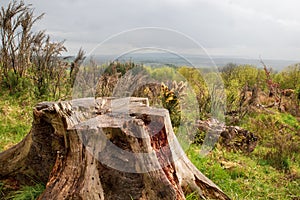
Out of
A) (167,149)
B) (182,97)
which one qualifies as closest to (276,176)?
(182,97)

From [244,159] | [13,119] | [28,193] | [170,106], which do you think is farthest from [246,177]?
[13,119]

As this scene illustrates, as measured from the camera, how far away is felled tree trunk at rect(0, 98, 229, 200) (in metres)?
3.01

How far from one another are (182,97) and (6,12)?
17.5 feet

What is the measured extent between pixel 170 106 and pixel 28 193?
4115 millimetres

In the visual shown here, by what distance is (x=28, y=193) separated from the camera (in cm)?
334

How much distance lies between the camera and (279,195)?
466 centimetres

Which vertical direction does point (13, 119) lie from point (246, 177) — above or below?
above

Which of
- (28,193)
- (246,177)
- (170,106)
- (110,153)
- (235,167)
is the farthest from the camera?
(170,106)

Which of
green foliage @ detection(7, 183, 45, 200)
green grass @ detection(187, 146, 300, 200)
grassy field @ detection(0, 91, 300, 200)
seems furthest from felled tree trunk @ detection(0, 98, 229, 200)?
green grass @ detection(187, 146, 300, 200)

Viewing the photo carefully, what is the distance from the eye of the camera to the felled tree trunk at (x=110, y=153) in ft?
9.89

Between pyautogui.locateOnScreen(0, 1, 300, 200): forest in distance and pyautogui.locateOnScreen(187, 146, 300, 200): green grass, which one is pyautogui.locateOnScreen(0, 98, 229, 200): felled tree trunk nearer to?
pyautogui.locateOnScreen(0, 1, 300, 200): forest in distance

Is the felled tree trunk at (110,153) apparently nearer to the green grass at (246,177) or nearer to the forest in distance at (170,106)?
the forest in distance at (170,106)

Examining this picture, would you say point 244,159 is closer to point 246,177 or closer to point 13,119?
point 246,177

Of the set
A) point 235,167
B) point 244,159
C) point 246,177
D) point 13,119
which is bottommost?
point 244,159
